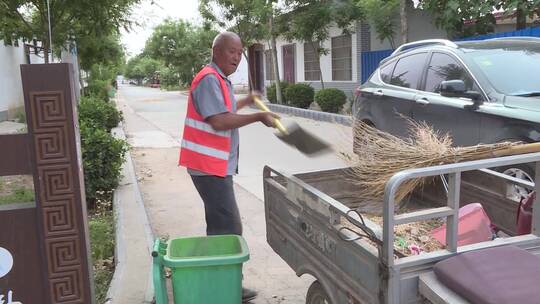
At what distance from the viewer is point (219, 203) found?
3527 mm

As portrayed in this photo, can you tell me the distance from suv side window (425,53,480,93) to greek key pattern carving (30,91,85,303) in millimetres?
3726

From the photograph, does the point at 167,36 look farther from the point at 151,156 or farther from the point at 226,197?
the point at 226,197

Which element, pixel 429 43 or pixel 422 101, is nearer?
pixel 422 101

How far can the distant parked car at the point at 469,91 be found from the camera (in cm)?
449

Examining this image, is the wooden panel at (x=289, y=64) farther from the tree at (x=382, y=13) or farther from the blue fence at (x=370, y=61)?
the tree at (x=382, y=13)

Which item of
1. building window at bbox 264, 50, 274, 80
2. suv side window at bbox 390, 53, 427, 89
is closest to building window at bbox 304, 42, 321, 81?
building window at bbox 264, 50, 274, 80

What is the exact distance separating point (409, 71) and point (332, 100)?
925cm

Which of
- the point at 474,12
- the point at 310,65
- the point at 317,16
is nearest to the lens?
the point at 474,12

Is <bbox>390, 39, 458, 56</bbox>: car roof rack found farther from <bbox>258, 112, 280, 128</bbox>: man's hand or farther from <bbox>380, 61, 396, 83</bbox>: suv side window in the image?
<bbox>258, 112, 280, 128</bbox>: man's hand

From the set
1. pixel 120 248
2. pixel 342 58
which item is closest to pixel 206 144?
pixel 120 248

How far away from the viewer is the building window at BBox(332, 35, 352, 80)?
1823 cm

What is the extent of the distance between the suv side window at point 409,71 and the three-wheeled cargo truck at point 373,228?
99.7 inches

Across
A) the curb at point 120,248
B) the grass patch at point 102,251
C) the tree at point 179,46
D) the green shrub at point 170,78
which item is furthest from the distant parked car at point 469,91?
the green shrub at point 170,78

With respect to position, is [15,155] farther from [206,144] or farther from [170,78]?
[170,78]
